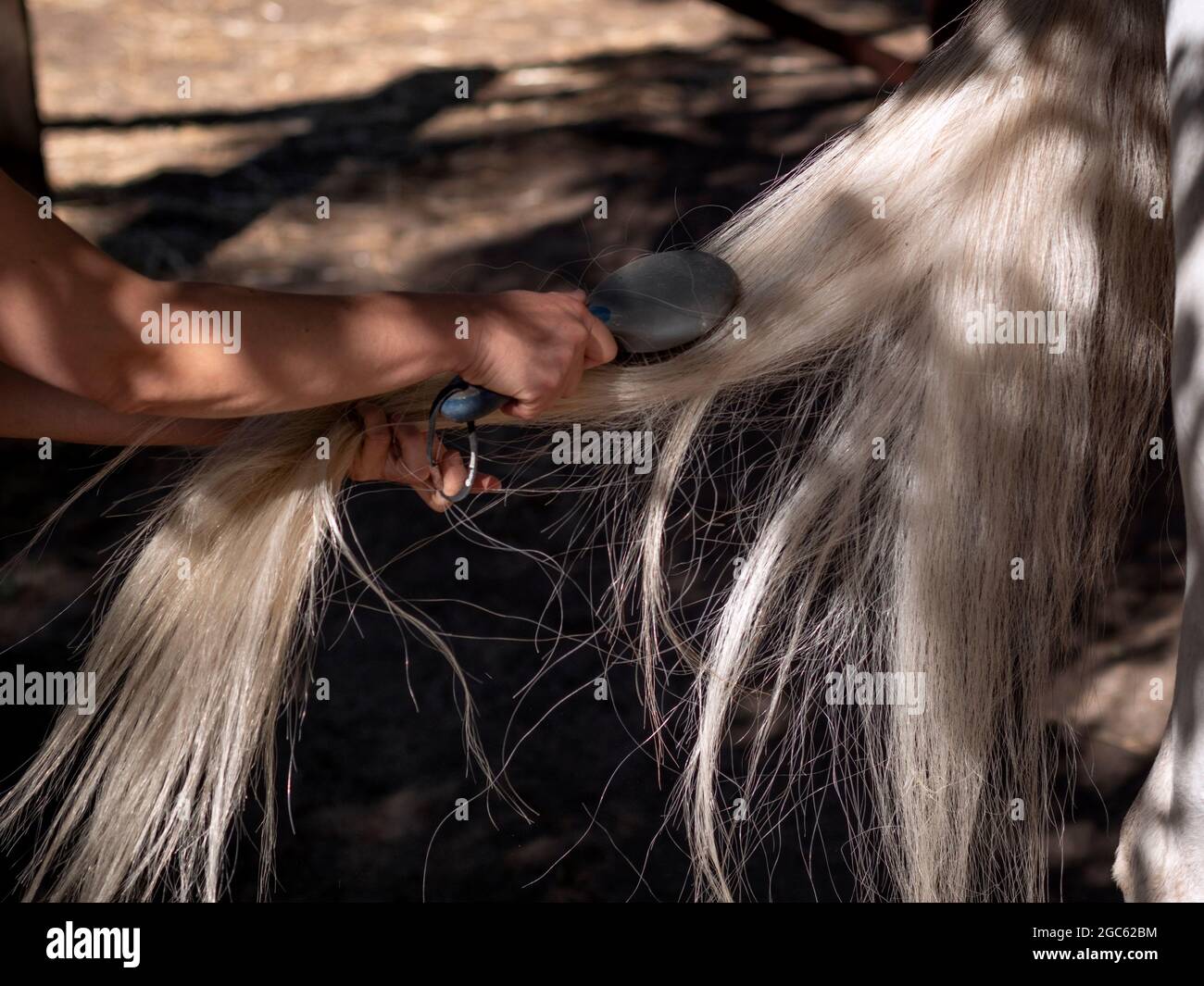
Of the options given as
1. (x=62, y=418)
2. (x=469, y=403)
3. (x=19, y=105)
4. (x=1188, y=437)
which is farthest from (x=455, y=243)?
(x=1188, y=437)

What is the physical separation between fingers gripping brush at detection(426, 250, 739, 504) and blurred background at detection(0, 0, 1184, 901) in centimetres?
60

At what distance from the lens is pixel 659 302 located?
1227 mm

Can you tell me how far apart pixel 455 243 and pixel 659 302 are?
206cm

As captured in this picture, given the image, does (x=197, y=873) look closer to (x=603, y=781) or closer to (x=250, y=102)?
(x=603, y=781)

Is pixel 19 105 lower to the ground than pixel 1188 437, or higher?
higher

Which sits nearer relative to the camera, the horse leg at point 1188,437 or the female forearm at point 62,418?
the horse leg at point 1188,437

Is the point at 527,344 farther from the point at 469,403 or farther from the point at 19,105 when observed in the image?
the point at 19,105

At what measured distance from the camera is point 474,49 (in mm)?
3824

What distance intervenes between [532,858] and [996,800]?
1.21 meters

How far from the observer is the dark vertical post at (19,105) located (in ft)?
6.99

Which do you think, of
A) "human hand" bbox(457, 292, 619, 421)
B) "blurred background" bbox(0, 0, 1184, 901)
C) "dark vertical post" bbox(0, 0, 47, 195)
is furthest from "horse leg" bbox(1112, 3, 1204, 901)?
"dark vertical post" bbox(0, 0, 47, 195)

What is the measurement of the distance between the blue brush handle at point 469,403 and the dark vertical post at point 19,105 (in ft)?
4.54

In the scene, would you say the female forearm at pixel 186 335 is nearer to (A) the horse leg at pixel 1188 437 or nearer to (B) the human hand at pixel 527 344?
(B) the human hand at pixel 527 344

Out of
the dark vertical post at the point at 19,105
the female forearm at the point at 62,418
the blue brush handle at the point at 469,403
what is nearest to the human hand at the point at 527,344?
the blue brush handle at the point at 469,403
